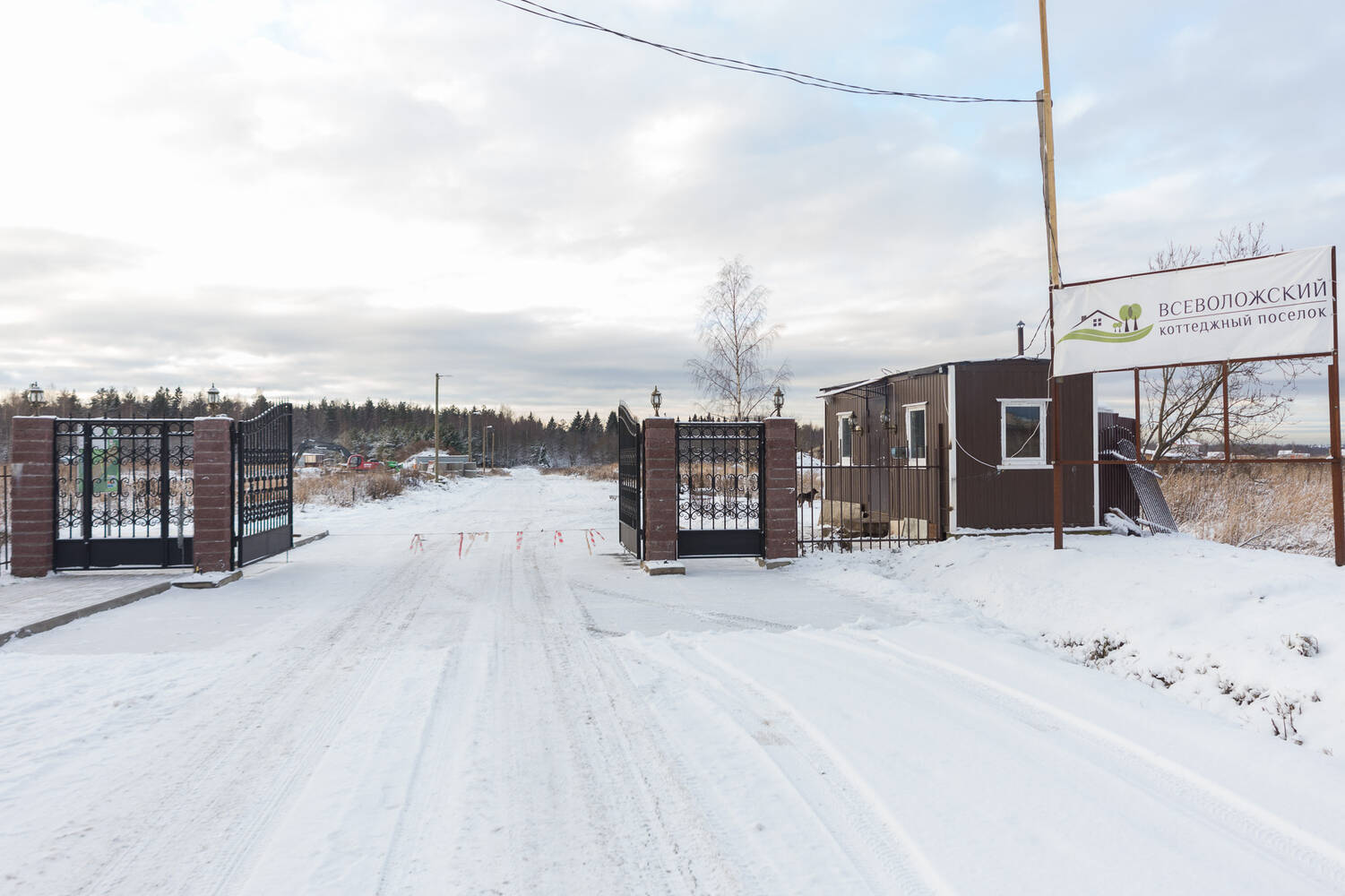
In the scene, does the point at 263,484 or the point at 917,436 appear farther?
the point at 917,436

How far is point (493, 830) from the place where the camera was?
3.14 meters

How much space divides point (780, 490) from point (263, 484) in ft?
26.6

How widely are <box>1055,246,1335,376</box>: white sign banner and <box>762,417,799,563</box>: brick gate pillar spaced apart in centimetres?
388

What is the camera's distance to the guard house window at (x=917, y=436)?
45.6ft

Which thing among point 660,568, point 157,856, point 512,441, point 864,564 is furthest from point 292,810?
point 512,441

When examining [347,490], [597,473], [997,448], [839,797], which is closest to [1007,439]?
[997,448]

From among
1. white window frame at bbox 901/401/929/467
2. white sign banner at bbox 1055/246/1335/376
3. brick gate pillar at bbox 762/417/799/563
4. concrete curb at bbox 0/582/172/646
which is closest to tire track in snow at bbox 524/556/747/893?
concrete curb at bbox 0/582/172/646

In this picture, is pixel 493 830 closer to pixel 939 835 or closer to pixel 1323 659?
pixel 939 835

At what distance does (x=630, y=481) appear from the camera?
1212cm

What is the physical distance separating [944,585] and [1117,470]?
667 centimetres

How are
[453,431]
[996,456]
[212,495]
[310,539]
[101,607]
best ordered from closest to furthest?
1. [101,607]
2. [212,495]
3. [996,456]
4. [310,539]
5. [453,431]

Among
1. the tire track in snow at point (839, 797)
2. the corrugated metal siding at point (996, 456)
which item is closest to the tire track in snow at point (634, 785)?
the tire track in snow at point (839, 797)

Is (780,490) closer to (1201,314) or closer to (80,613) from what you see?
(1201,314)

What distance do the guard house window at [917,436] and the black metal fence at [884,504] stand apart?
5 cm
